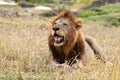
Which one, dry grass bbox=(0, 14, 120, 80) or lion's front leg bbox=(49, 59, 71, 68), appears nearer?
dry grass bbox=(0, 14, 120, 80)

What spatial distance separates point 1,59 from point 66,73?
0.98 metres

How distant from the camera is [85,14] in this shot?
22156 millimetres

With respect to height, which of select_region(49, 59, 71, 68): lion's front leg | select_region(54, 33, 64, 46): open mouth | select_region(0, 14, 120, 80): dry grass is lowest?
select_region(49, 59, 71, 68): lion's front leg

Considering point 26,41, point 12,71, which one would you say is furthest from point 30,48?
point 12,71

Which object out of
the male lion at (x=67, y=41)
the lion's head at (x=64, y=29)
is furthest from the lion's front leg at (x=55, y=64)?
the lion's head at (x=64, y=29)

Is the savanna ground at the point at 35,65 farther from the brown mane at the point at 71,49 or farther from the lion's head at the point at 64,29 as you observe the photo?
the lion's head at the point at 64,29

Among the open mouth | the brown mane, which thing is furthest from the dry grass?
the open mouth

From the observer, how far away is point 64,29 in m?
7.40

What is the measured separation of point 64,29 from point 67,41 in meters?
0.18

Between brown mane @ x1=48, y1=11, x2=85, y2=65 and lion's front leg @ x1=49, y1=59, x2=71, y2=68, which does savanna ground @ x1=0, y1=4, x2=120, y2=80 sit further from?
brown mane @ x1=48, y1=11, x2=85, y2=65

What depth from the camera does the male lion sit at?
7285 mm

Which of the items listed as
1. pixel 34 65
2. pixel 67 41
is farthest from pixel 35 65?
pixel 67 41

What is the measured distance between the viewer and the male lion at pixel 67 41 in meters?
7.29

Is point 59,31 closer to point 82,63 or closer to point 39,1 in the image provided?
point 82,63
